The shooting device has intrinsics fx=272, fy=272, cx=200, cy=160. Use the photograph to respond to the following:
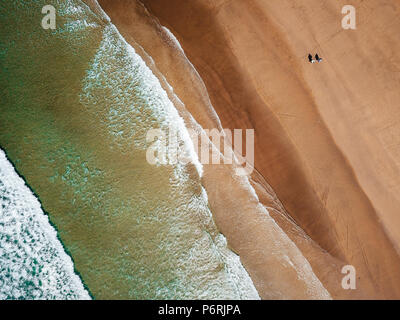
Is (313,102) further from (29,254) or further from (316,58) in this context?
(29,254)

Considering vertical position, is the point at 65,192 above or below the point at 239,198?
above

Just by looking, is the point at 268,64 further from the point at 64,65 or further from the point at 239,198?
the point at 64,65
